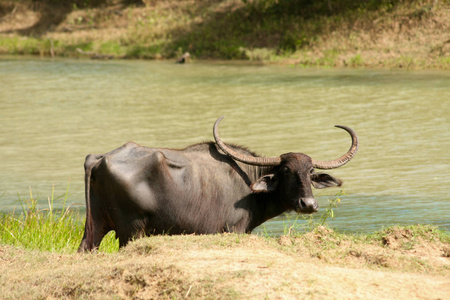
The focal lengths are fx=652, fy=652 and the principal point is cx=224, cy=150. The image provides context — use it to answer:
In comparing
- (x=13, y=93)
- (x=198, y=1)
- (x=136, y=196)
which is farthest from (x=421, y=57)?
(x=136, y=196)

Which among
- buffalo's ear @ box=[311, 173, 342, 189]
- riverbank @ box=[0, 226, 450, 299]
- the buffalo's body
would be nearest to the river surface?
buffalo's ear @ box=[311, 173, 342, 189]

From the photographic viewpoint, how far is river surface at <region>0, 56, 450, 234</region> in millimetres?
8773

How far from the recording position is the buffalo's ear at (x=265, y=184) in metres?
5.92

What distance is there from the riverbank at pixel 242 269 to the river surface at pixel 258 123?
194 centimetres

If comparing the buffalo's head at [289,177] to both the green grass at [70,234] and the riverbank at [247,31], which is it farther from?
the riverbank at [247,31]

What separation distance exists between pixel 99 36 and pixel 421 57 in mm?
17550

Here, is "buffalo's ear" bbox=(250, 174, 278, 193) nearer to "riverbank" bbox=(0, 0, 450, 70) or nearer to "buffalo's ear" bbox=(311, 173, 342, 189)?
"buffalo's ear" bbox=(311, 173, 342, 189)

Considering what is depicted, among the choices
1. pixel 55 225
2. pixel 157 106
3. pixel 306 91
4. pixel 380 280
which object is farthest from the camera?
pixel 306 91

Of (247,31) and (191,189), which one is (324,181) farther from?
(247,31)

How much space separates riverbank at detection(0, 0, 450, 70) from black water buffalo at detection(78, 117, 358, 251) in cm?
1678

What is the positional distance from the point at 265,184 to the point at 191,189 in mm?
732

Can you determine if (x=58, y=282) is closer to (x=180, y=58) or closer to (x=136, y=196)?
(x=136, y=196)

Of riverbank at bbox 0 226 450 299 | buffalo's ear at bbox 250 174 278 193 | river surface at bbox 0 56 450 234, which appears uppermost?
buffalo's ear at bbox 250 174 278 193

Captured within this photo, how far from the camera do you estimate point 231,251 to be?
488 cm
